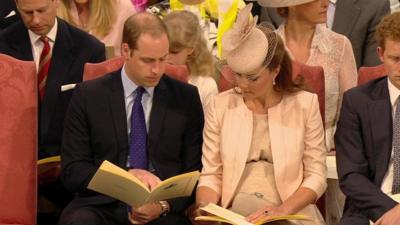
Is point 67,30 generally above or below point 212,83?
above

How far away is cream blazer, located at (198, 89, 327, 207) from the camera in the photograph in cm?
417

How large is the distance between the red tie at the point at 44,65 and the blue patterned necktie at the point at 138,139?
594 mm

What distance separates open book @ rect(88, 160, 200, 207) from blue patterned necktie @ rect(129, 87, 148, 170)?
285mm

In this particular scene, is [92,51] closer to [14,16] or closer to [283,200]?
[14,16]

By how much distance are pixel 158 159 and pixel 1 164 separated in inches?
26.4

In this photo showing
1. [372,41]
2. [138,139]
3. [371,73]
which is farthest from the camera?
[372,41]

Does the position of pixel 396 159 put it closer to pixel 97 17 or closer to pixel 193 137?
pixel 193 137

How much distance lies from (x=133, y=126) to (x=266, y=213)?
0.74m

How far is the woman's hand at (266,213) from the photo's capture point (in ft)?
12.8

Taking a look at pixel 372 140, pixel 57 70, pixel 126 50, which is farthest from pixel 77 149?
pixel 372 140

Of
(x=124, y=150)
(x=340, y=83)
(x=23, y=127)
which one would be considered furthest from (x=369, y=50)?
(x=23, y=127)

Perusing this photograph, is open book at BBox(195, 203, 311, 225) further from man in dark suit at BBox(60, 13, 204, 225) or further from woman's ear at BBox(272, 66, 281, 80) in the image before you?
woman's ear at BBox(272, 66, 281, 80)

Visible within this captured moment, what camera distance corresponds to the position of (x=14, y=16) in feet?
17.4

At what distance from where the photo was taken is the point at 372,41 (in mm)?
5480
